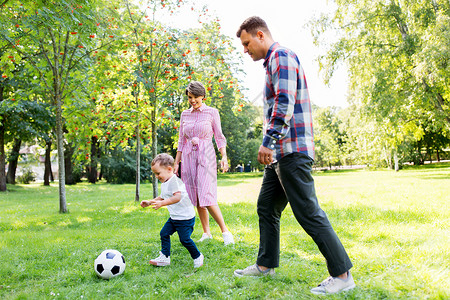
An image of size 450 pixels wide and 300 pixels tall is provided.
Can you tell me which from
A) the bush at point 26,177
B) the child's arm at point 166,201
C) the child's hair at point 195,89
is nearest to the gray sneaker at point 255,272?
the child's arm at point 166,201

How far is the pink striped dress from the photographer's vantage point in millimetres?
4711

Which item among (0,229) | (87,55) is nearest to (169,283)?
(0,229)

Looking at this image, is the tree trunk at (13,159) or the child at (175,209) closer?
the child at (175,209)

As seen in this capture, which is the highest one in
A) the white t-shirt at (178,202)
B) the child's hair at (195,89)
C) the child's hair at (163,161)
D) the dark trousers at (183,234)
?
the child's hair at (195,89)

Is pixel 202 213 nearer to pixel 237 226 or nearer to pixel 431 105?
pixel 237 226

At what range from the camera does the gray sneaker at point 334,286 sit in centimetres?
278

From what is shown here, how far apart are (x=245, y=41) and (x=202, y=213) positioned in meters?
2.72

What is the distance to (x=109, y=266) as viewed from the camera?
3.54 meters

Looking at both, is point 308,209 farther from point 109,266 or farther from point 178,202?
point 109,266

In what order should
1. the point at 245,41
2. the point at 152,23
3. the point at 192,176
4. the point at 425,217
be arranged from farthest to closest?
1. the point at 152,23
2. the point at 425,217
3. the point at 192,176
4. the point at 245,41

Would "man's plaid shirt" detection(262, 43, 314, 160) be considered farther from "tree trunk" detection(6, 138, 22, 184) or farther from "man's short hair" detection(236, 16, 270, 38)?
"tree trunk" detection(6, 138, 22, 184)

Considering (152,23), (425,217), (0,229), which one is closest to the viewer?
(425,217)

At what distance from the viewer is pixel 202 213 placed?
4926 mm

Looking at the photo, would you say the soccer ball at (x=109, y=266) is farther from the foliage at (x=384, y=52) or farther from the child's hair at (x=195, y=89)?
the foliage at (x=384, y=52)
